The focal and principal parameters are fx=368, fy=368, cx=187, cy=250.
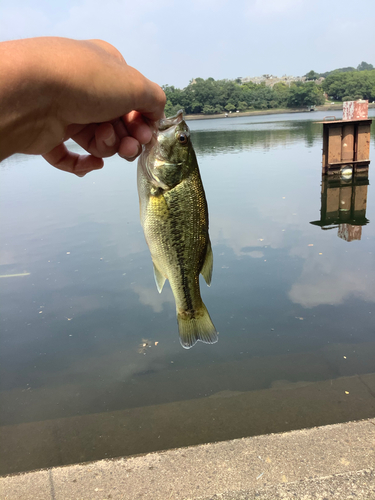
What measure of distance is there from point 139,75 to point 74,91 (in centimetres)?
36

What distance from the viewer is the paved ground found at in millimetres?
2885

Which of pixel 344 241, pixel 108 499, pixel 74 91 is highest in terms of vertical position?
pixel 74 91

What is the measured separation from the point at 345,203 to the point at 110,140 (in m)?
12.7

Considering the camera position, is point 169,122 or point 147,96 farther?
point 169,122

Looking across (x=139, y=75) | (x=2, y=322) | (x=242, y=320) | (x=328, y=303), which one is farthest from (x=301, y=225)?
(x=139, y=75)

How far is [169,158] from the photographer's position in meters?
2.09

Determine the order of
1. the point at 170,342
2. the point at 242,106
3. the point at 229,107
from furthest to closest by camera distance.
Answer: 1. the point at 242,106
2. the point at 229,107
3. the point at 170,342

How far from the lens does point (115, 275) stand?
7824 millimetres

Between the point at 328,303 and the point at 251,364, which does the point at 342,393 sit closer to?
the point at 251,364

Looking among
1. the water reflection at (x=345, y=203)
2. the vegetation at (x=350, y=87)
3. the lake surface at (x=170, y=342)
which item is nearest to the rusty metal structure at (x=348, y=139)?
the water reflection at (x=345, y=203)

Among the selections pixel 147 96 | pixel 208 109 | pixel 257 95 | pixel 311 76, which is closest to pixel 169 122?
pixel 147 96

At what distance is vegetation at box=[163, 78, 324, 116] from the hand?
227 ft

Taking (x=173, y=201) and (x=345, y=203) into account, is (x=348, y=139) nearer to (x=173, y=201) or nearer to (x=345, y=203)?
(x=345, y=203)

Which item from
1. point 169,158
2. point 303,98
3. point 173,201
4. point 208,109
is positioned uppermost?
point 303,98
